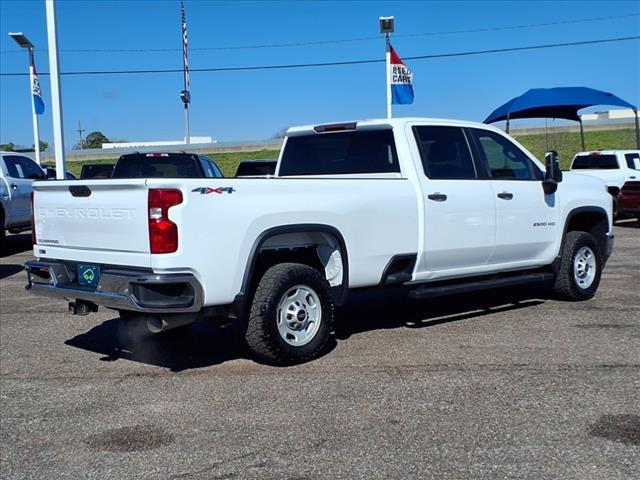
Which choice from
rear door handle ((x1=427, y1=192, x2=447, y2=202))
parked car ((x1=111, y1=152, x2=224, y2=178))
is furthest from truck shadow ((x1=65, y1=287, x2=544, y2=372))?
parked car ((x1=111, y1=152, x2=224, y2=178))

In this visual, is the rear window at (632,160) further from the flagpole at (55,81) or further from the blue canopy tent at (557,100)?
the flagpole at (55,81)

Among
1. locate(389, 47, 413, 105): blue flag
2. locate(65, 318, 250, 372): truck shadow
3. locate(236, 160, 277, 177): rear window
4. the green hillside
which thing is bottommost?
locate(65, 318, 250, 372): truck shadow

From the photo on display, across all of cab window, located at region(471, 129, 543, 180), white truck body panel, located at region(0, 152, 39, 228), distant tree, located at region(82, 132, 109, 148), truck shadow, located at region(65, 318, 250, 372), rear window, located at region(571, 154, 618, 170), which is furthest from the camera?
distant tree, located at region(82, 132, 109, 148)

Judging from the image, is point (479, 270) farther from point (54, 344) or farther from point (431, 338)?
point (54, 344)

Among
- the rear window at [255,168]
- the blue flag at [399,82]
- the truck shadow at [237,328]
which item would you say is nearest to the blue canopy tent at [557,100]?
the blue flag at [399,82]

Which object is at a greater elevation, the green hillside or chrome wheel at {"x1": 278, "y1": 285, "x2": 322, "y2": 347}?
the green hillside

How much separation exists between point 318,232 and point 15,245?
43.2 feet

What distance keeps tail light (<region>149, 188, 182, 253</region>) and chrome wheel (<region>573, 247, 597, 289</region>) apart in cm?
514

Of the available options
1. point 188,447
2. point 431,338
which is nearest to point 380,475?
point 188,447

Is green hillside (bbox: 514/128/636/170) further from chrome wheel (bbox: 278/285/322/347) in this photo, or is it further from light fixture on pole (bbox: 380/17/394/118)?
chrome wheel (bbox: 278/285/322/347)

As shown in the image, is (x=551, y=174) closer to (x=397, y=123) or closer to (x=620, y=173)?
(x=397, y=123)

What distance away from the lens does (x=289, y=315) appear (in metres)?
6.07

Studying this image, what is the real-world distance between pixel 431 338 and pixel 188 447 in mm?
3161

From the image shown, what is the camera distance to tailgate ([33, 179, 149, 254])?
5371 millimetres
